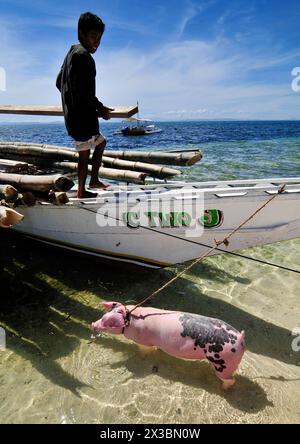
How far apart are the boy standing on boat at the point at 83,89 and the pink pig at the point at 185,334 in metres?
2.64

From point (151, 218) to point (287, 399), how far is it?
3.01 meters

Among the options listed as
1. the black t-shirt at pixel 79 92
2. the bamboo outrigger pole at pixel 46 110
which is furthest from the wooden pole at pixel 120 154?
the black t-shirt at pixel 79 92

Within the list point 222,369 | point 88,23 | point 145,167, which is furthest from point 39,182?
point 222,369

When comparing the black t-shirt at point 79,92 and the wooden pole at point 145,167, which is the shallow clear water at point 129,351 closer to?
the wooden pole at point 145,167

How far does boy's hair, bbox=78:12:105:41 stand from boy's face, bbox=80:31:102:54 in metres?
0.04

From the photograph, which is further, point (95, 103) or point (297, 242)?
point (297, 242)

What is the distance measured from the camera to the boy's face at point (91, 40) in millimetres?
4418

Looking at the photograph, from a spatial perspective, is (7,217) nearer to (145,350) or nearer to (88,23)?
(145,350)

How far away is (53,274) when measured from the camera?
6219mm

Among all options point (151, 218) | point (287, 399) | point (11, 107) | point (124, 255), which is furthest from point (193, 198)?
point (11, 107)

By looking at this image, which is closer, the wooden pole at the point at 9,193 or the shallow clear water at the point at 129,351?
the shallow clear water at the point at 129,351

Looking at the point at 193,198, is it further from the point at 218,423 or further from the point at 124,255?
the point at 218,423

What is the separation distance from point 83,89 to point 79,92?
0.24 feet

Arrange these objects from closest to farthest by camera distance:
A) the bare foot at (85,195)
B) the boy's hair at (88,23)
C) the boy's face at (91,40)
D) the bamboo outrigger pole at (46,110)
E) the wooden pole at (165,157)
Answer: the boy's hair at (88,23), the boy's face at (91,40), the bare foot at (85,195), the bamboo outrigger pole at (46,110), the wooden pole at (165,157)
